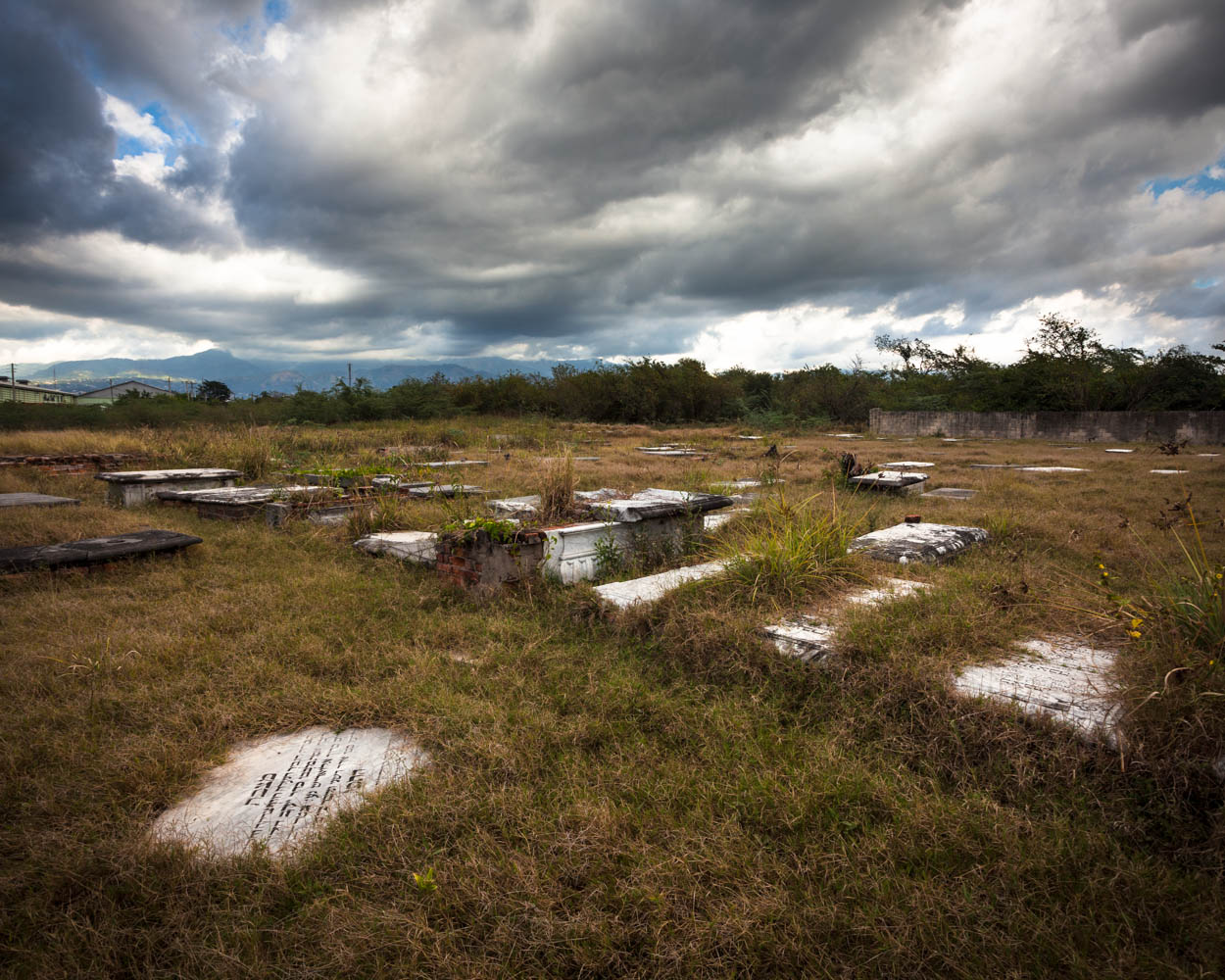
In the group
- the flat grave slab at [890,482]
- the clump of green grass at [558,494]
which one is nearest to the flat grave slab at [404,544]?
the clump of green grass at [558,494]

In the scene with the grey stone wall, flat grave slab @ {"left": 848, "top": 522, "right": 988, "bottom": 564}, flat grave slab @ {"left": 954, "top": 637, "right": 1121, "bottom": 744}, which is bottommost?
flat grave slab @ {"left": 954, "top": 637, "right": 1121, "bottom": 744}

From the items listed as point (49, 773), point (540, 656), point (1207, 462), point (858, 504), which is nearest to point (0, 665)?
point (49, 773)

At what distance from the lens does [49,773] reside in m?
1.81

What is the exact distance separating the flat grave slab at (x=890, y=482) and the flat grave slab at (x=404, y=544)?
5.05m

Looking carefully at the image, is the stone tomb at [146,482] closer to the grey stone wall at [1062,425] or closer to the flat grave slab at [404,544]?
the flat grave slab at [404,544]

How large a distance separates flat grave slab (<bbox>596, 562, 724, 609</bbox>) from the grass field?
0.37 feet

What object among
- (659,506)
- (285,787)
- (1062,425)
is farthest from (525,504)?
(1062,425)

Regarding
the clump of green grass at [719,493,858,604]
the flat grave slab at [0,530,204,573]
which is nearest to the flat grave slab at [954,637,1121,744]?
the clump of green grass at [719,493,858,604]

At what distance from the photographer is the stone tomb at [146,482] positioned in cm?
664

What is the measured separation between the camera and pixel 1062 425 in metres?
17.4

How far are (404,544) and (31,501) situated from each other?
4.52m

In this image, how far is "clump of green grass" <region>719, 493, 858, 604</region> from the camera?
2.87 metres

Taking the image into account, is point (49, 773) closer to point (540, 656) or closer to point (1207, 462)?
point (540, 656)

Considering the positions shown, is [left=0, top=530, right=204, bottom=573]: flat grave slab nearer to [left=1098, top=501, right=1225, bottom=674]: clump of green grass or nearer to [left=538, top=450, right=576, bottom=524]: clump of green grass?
[left=538, top=450, right=576, bottom=524]: clump of green grass
